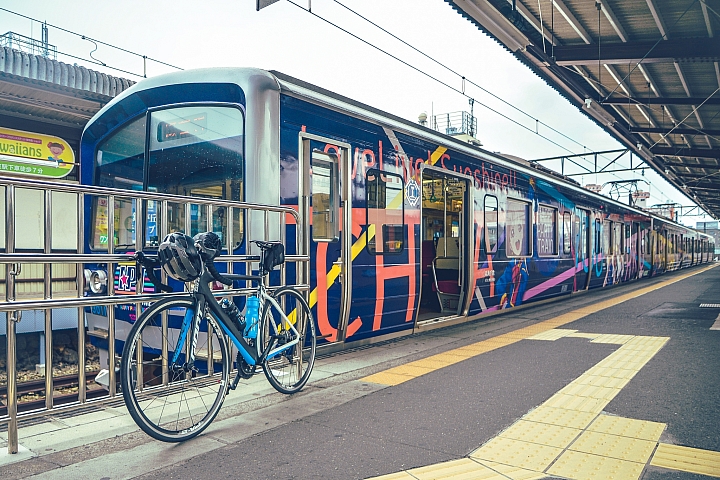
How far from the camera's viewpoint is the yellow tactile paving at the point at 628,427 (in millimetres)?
3425

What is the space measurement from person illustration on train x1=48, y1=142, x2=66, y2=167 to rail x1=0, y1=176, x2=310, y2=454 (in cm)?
335

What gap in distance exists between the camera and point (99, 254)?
3.25 meters

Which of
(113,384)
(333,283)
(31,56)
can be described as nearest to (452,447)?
(113,384)

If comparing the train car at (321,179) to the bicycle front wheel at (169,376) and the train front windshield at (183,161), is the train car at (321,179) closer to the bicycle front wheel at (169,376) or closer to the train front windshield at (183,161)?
the train front windshield at (183,161)

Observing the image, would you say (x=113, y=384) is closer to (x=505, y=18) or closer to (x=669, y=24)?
(x=505, y=18)

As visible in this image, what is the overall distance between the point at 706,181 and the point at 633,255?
38.1 feet

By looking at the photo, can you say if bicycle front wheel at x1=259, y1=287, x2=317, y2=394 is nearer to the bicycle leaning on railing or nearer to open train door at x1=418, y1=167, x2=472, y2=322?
the bicycle leaning on railing

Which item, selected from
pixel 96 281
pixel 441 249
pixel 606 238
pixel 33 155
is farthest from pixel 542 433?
pixel 606 238

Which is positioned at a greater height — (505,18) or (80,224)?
(505,18)

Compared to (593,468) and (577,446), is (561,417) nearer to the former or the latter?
(577,446)

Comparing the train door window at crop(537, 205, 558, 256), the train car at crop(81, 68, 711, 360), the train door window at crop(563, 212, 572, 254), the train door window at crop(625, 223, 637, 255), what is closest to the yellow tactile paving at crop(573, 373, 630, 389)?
the train car at crop(81, 68, 711, 360)

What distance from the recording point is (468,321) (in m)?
8.75

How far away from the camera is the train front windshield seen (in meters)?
4.78

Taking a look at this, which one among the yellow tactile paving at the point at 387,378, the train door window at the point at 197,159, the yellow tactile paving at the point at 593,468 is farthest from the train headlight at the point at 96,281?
the yellow tactile paving at the point at 593,468
